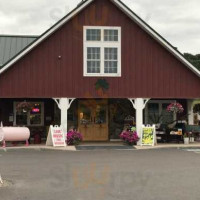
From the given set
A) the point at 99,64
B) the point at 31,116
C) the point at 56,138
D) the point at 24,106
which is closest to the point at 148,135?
the point at 99,64

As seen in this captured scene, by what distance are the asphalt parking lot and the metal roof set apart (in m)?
10.7

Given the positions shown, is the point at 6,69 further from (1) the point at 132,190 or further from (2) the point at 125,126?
(1) the point at 132,190

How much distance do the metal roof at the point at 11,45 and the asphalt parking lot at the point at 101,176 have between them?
10.7 metres

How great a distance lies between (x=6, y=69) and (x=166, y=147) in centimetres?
883

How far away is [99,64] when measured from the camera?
22.2 metres

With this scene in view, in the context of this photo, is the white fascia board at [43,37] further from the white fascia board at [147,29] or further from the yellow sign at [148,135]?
the yellow sign at [148,135]

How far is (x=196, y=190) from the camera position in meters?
9.72

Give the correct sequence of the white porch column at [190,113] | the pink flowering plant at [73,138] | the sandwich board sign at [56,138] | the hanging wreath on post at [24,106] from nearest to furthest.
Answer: the sandwich board sign at [56,138]
the pink flowering plant at [73,138]
the hanging wreath on post at [24,106]
the white porch column at [190,113]

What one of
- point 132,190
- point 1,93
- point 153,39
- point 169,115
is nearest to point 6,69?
point 1,93

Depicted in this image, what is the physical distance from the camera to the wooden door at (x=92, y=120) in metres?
24.7

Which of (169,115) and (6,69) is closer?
(6,69)

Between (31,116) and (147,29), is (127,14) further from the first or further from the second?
(31,116)

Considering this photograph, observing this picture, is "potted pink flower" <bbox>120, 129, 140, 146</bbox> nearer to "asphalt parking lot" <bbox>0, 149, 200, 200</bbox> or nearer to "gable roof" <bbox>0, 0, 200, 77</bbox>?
"asphalt parking lot" <bbox>0, 149, 200, 200</bbox>

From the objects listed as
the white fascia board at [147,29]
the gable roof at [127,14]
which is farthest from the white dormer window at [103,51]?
the gable roof at [127,14]
